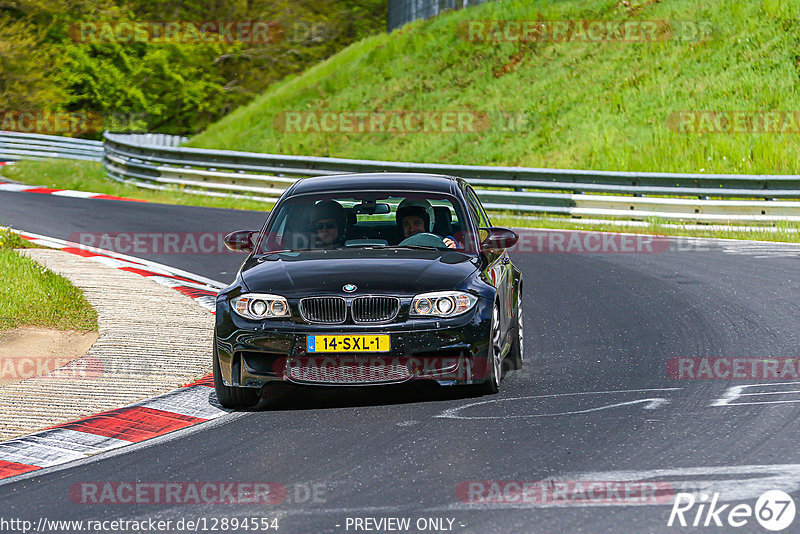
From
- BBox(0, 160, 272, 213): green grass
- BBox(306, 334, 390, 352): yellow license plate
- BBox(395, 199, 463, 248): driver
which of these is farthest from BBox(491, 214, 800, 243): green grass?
BBox(306, 334, 390, 352): yellow license plate

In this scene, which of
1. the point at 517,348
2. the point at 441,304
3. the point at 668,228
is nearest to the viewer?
the point at 441,304

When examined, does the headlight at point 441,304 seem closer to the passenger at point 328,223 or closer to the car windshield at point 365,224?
the car windshield at point 365,224

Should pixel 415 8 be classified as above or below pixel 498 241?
above

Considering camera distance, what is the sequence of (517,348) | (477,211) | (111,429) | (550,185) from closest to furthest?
(111,429), (517,348), (477,211), (550,185)

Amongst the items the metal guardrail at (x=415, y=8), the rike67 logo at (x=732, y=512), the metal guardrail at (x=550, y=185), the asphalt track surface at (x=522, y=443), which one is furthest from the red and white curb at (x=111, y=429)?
the metal guardrail at (x=415, y=8)

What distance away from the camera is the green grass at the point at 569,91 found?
90.9 ft

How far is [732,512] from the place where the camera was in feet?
16.9

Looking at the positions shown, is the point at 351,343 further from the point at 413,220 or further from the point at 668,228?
the point at 668,228

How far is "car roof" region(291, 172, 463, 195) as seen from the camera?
8.94 metres

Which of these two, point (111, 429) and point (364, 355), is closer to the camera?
point (111, 429)

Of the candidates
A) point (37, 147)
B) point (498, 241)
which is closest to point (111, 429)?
point (498, 241)

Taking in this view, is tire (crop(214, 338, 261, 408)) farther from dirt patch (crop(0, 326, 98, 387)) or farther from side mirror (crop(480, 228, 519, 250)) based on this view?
side mirror (crop(480, 228, 519, 250))

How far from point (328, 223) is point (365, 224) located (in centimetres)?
36

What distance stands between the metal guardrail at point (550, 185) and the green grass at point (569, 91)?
15.9ft
